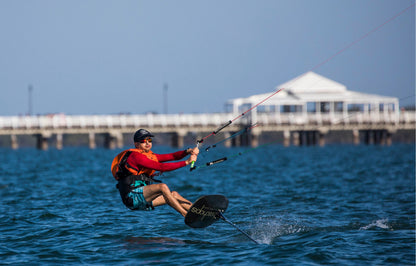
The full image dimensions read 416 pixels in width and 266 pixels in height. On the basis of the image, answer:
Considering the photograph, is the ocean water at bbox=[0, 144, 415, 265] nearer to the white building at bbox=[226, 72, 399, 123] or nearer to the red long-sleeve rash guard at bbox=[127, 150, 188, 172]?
the red long-sleeve rash guard at bbox=[127, 150, 188, 172]

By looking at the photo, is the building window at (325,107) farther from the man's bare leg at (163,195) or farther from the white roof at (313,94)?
the man's bare leg at (163,195)

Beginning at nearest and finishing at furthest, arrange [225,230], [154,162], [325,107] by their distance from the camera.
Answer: [154,162], [225,230], [325,107]

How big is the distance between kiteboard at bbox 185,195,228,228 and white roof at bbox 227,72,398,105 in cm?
4910

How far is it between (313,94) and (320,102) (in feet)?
4.05

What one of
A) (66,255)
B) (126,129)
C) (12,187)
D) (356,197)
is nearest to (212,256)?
(66,255)

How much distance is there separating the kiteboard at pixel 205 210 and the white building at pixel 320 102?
1916 inches

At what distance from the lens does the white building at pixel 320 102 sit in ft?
200

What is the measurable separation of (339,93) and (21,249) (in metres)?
56.3

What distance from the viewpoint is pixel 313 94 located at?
63781 millimetres

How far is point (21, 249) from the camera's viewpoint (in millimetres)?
10336

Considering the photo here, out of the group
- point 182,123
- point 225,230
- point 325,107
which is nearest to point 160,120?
point 182,123

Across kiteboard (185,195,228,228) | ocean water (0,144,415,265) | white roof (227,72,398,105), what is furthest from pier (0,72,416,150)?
kiteboard (185,195,228,228)

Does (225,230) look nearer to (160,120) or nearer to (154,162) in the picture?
(154,162)

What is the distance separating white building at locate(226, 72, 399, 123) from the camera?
2400 inches
